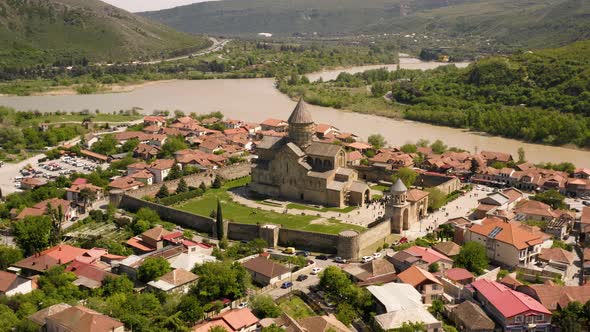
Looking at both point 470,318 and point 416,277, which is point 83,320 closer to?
point 416,277

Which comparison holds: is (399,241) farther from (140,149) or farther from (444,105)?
(444,105)

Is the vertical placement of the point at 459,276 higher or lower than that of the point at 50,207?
lower

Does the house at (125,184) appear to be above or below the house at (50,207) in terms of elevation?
above

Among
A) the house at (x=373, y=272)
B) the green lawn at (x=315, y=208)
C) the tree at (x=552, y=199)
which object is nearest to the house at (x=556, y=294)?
the house at (x=373, y=272)

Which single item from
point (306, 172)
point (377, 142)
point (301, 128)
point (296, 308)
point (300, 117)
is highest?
point (300, 117)

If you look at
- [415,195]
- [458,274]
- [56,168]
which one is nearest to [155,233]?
[415,195]

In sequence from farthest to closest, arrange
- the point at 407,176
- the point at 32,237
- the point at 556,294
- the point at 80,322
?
1. the point at 407,176
2. the point at 32,237
3. the point at 556,294
4. the point at 80,322

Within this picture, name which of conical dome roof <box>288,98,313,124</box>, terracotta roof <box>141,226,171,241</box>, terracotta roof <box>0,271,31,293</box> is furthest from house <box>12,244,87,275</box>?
conical dome roof <box>288,98,313,124</box>

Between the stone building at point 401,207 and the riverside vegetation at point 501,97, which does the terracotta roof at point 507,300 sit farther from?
the riverside vegetation at point 501,97
